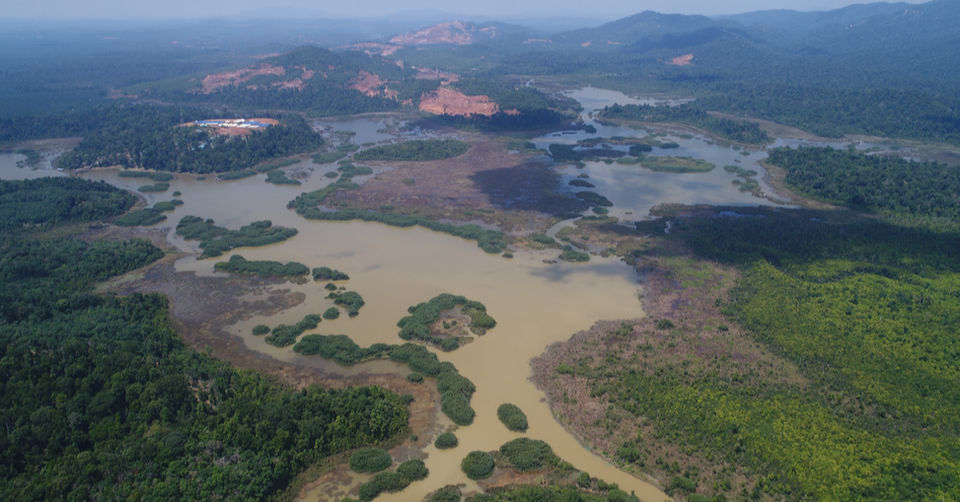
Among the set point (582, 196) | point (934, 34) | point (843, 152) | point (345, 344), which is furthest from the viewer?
point (934, 34)

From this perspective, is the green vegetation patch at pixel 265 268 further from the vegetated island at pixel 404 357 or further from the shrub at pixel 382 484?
the shrub at pixel 382 484

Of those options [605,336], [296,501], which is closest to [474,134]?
[605,336]

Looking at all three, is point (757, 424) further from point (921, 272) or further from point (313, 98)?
point (313, 98)

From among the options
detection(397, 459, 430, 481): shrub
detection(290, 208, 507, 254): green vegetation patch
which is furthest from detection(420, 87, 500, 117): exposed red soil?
detection(397, 459, 430, 481): shrub

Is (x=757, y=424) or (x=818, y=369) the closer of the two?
(x=757, y=424)

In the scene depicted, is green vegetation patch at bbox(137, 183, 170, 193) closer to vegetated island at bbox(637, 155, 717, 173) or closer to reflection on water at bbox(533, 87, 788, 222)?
reflection on water at bbox(533, 87, 788, 222)

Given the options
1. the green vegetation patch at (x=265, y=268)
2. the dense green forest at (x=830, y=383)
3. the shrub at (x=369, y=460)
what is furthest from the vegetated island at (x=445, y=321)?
the green vegetation patch at (x=265, y=268)
